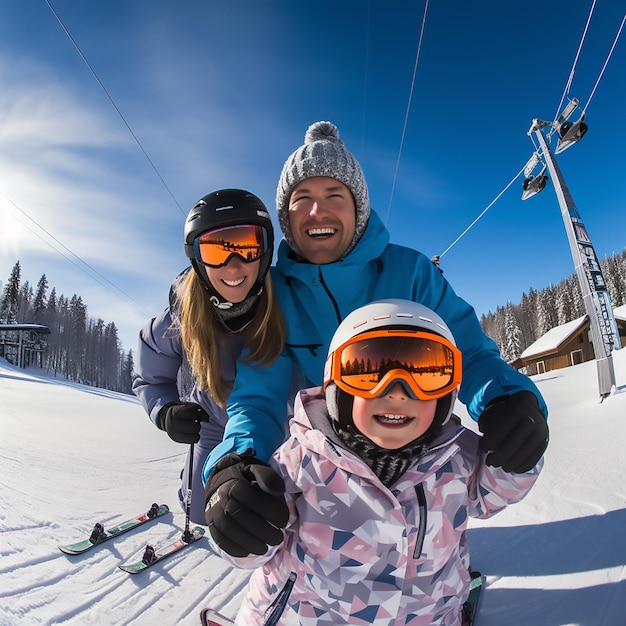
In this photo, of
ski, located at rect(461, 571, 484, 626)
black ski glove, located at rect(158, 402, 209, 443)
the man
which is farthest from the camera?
black ski glove, located at rect(158, 402, 209, 443)

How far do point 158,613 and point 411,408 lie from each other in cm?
154

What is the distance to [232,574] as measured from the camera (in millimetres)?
2053

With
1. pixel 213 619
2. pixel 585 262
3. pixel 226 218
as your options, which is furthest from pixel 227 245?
pixel 585 262

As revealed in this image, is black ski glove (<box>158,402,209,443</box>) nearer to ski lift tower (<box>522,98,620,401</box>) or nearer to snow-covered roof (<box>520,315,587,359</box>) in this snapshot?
ski lift tower (<box>522,98,620,401</box>)

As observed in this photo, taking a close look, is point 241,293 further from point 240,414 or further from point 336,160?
point 336,160

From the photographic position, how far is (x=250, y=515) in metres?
1.13

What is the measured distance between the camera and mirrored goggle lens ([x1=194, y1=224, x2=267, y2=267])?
191 cm

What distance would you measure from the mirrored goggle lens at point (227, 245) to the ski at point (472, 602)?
176 centimetres

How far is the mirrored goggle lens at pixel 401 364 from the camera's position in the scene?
1246 mm

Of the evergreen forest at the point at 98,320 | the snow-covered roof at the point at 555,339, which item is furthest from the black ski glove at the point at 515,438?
the evergreen forest at the point at 98,320

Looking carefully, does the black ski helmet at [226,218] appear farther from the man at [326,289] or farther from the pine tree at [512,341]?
the pine tree at [512,341]

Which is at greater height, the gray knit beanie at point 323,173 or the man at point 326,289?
the gray knit beanie at point 323,173

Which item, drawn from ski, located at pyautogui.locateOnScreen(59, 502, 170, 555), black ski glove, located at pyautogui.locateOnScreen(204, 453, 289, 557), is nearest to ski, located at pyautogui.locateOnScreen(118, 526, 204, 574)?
ski, located at pyautogui.locateOnScreen(59, 502, 170, 555)

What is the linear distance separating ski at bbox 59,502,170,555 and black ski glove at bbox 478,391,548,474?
2.49m
